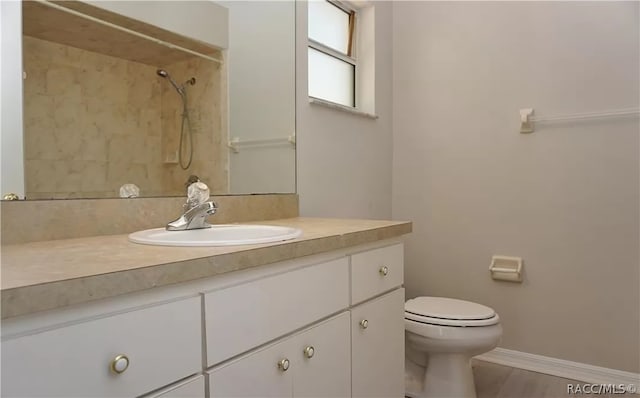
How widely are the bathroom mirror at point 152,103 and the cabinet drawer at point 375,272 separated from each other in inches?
23.8

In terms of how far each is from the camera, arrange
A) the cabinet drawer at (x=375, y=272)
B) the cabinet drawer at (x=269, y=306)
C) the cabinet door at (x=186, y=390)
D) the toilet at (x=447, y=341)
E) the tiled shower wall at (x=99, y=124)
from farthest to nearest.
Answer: the toilet at (x=447, y=341) < the cabinet drawer at (x=375, y=272) < the tiled shower wall at (x=99, y=124) < the cabinet drawer at (x=269, y=306) < the cabinet door at (x=186, y=390)

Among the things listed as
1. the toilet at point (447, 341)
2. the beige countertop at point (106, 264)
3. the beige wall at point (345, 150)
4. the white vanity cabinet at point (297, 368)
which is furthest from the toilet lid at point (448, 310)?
the beige countertop at point (106, 264)

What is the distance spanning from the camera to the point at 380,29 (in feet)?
8.16

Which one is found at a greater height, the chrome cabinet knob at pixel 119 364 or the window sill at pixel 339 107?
the window sill at pixel 339 107

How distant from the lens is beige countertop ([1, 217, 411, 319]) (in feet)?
1.91

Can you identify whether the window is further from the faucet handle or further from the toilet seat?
the toilet seat

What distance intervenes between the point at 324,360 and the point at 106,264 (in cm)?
63

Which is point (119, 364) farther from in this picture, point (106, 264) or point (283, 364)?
point (283, 364)

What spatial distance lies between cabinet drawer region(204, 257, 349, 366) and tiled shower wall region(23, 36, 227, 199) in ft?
2.05

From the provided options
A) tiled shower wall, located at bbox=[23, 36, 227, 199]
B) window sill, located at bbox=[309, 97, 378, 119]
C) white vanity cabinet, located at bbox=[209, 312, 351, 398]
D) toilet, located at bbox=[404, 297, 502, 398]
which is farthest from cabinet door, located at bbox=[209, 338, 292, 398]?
window sill, located at bbox=[309, 97, 378, 119]

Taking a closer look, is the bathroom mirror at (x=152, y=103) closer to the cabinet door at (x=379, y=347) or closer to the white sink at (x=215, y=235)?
the white sink at (x=215, y=235)

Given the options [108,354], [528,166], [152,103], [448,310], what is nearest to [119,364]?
[108,354]

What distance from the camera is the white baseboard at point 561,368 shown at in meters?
2.00

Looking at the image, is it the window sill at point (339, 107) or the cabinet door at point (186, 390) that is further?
the window sill at point (339, 107)
